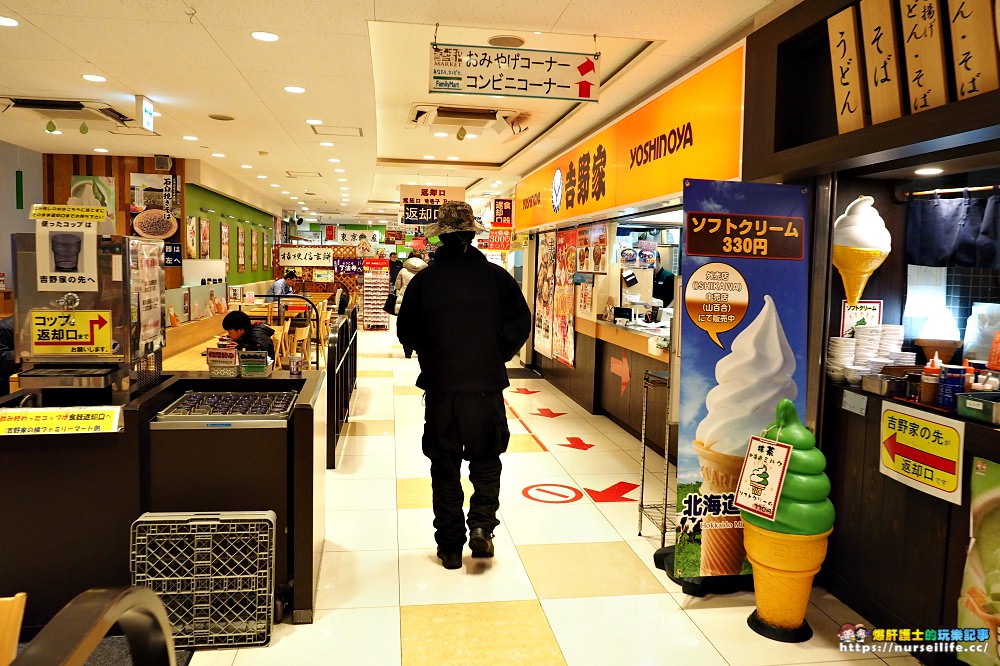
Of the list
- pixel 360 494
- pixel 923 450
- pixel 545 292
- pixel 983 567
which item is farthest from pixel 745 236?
pixel 545 292

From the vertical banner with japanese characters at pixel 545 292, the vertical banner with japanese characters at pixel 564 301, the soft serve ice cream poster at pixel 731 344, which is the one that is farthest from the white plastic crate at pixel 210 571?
the vertical banner with japanese characters at pixel 545 292

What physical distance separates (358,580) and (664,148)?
12.0 feet

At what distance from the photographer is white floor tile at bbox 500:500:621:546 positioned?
157 inches

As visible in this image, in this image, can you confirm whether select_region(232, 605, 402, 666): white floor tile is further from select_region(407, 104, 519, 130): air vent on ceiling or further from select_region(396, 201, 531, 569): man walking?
select_region(407, 104, 519, 130): air vent on ceiling

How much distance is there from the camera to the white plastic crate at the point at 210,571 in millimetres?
2703

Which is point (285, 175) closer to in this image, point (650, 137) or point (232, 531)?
point (650, 137)

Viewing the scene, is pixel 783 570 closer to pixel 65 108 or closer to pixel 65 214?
pixel 65 214

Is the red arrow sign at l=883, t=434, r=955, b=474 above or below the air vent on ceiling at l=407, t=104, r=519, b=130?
below

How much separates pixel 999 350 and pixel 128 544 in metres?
3.73

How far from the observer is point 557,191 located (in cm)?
848

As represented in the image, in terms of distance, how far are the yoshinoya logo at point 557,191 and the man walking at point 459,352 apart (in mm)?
4997

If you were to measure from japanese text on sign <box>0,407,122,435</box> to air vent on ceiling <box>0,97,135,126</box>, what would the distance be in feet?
16.3

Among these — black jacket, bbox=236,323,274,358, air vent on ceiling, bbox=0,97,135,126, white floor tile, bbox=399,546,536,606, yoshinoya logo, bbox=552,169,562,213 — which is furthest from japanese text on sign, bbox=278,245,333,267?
white floor tile, bbox=399,546,536,606

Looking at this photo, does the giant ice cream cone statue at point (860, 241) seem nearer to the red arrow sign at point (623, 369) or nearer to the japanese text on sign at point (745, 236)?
the japanese text on sign at point (745, 236)
